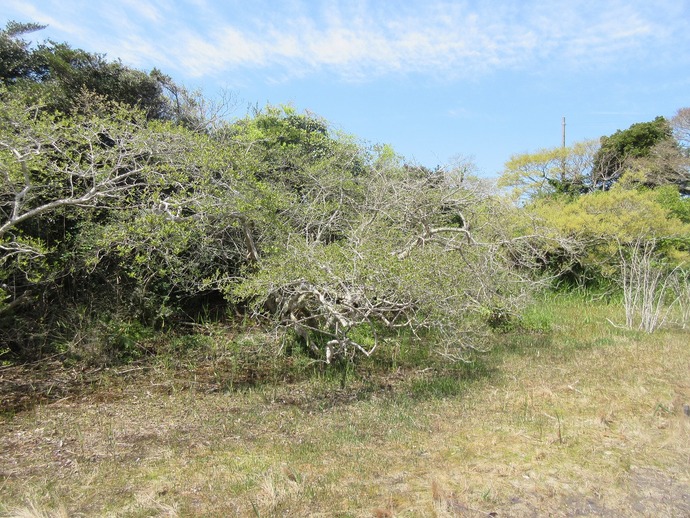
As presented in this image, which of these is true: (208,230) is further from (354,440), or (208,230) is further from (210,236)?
(354,440)

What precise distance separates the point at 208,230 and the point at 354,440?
3160mm

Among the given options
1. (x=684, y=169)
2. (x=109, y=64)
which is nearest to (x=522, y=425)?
(x=109, y=64)

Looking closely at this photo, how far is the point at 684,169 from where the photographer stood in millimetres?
20375

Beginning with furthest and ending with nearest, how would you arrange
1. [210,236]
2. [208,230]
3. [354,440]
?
[208,230]
[210,236]
[354,440]

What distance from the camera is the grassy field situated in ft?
9.48

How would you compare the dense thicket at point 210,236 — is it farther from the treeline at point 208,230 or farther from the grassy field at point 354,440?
the grassy field at point 354,440

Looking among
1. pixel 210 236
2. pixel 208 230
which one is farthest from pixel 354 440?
pixel 208 230

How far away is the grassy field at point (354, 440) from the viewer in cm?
289

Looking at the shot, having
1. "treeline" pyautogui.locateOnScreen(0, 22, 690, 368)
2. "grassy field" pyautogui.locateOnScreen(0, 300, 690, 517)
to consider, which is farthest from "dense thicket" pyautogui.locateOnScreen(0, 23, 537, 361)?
"grassy field" pyautogui.locateOnScreen(0, 300, 690, 517)

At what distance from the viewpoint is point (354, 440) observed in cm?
381

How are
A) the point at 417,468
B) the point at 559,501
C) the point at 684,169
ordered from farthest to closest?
the point at 684,169 → the point at 417,468 → the point at 559,501

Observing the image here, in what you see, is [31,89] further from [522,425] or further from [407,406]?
[522,425]

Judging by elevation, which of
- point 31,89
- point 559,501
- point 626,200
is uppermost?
point 31,89

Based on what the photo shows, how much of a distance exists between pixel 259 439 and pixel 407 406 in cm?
144
